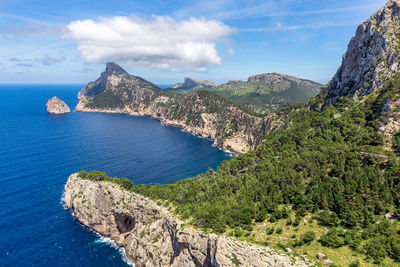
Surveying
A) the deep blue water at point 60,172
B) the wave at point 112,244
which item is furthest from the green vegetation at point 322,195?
the deep blue water at point 60,172

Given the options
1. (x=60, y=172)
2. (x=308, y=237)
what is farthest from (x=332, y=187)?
(x=60, y=172)

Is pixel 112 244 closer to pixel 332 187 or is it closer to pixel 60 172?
pixel 60 172

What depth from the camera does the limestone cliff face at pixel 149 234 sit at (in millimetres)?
41375

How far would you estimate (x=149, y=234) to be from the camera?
217 feet

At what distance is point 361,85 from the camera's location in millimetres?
92375

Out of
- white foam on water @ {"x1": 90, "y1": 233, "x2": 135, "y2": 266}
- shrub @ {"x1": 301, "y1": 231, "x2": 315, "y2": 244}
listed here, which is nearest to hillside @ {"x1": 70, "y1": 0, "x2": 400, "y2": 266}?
shrub @ {"x1": 301, "y1": 231, "x2": 315, "y2": 244}

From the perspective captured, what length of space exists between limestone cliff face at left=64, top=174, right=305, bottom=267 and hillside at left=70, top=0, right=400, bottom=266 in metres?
3.30

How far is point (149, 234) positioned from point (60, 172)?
78846 mm

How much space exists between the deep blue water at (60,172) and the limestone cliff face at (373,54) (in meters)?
86.0

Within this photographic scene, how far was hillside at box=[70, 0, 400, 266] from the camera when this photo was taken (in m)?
38.3

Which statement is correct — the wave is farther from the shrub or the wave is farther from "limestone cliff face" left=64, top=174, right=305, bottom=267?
the shrub

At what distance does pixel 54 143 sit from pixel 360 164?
18172cm

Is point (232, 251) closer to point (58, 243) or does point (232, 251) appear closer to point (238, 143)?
point (58, 243)

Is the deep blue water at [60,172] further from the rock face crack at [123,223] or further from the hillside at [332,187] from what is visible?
the hillside at [332,187]
